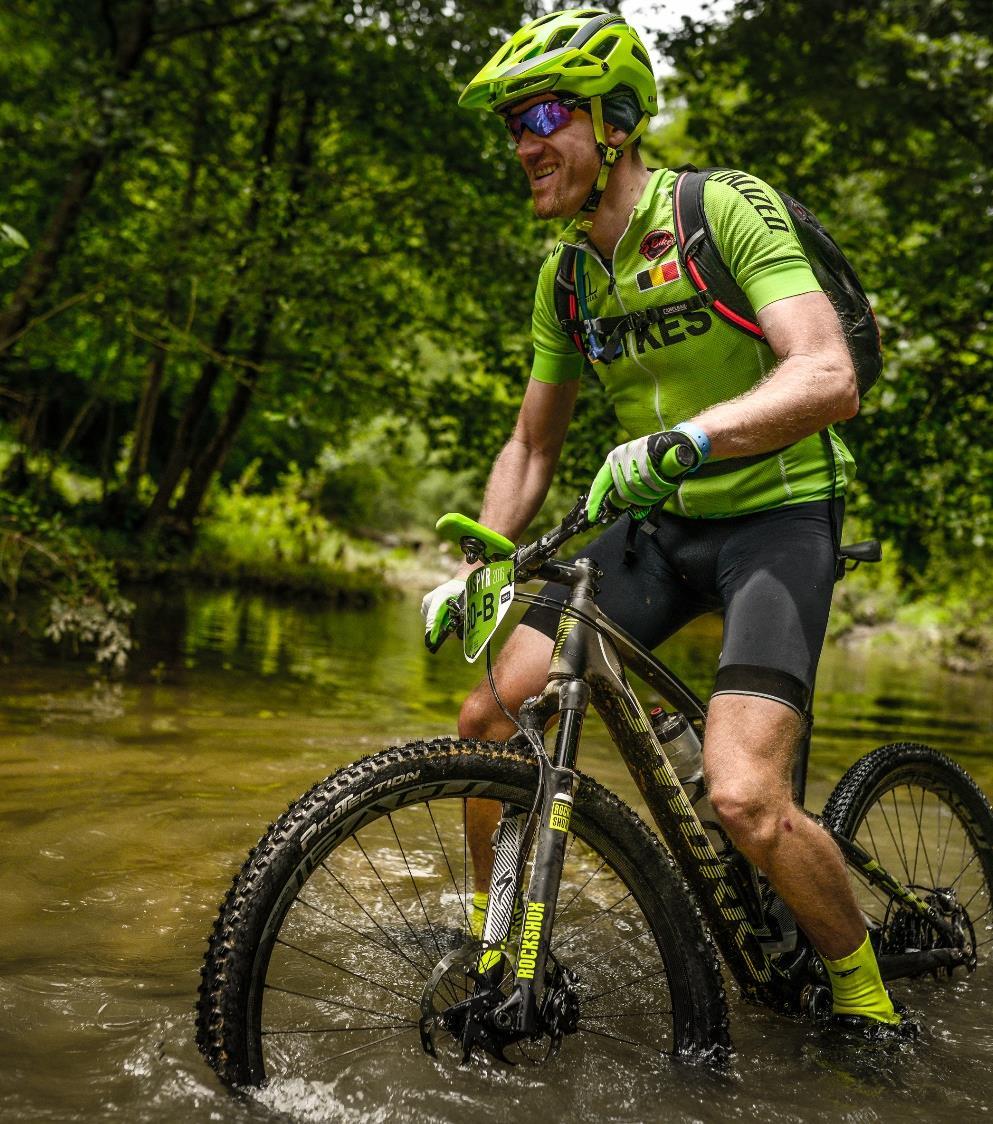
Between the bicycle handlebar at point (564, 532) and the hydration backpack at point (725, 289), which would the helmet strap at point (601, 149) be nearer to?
the hydration backpack at point (725, 289)

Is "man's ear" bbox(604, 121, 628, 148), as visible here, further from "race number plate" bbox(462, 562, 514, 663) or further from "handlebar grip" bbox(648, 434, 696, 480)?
"race number plate" bbox(462, 562, 514, 663)

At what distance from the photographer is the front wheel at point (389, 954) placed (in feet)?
7.20

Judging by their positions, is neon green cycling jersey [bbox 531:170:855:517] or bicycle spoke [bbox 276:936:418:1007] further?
bicycle spoke [bbox 276:936:418:1007]

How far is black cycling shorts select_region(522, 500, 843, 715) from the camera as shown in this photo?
2725 millimetres

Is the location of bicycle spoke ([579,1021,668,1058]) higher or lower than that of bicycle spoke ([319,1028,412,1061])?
higher

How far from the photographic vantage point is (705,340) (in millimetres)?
2883

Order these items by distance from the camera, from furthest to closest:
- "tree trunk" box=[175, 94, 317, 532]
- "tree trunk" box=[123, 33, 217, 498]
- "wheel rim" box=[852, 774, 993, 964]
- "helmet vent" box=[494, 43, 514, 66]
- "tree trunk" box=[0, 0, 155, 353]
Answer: "tree trunk" box=[175, 94, 317, 532], "tree trunk" box=[123, 33, 217, 498], "tree trunk" box=[0, 0, 155, 353], "wheel rim" box=[852, 774, 993, 964], "helmet vent" box=[494, 43, 514, 66]

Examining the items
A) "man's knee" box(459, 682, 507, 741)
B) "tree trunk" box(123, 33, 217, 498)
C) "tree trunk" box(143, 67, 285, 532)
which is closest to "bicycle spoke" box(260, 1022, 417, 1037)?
"man's knee" box(459, 682, 507, 741)

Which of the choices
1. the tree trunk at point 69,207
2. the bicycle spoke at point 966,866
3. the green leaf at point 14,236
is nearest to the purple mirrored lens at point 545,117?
the green leaf at point 14,236

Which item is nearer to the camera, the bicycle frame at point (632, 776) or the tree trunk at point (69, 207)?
the bicycle frame at point (632, 776)

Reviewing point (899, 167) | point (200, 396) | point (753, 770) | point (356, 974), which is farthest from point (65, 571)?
point (200, 396)

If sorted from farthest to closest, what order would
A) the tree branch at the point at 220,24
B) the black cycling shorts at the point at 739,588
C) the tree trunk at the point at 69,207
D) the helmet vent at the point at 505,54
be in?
the tree branch at the point at 220,24 → the tree trunk at the point at 69,207 → the helmet vent at the point at 505,54 → the black cycling shorts at the point at 739,588

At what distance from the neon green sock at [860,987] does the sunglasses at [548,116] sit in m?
2.42

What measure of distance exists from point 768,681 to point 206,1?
9.71 meters
